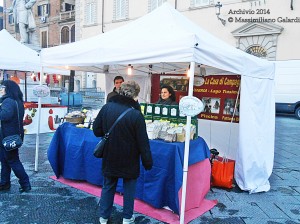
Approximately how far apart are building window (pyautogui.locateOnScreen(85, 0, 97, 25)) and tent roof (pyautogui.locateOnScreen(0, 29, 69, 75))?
16644mm

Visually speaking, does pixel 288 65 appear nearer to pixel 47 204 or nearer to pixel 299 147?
pixel 299 147

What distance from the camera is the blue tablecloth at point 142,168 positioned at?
3.40 meters

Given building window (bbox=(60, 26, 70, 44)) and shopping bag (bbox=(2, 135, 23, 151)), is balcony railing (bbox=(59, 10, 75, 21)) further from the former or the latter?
shopping bag (bbox=(2, 135, 23, 151))

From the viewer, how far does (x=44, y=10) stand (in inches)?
1307

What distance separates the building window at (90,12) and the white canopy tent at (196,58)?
21001 millimetres

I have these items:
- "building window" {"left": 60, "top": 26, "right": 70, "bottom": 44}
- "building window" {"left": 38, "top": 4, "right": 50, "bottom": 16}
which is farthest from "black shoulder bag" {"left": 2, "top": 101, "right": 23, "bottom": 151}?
"building window" {"left": 38, "top": 4, "right": 50, "bottom": 16}

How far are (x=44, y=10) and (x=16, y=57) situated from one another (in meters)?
28.6

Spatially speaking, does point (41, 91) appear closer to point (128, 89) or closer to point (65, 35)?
point (128, 89)

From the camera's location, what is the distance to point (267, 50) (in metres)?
16.4

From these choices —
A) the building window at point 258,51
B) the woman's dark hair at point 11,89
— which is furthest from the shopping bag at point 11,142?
the building window at point 258,51

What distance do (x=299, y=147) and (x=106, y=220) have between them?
6.96m

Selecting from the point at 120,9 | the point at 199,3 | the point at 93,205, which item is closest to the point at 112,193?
the point at 93,205

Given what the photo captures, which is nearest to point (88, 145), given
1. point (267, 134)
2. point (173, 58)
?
point (173, 58)

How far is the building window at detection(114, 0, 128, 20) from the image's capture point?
22250mm
